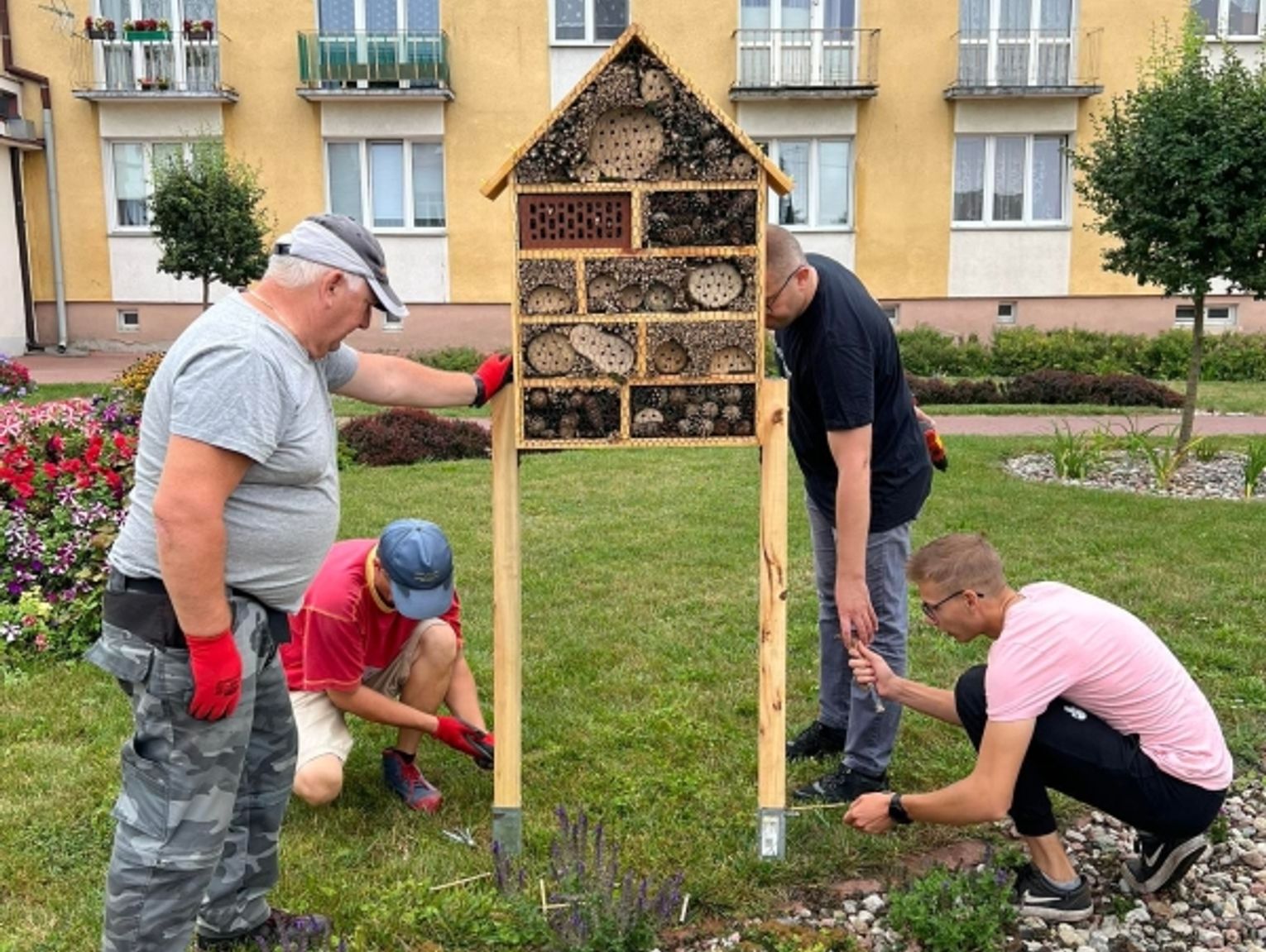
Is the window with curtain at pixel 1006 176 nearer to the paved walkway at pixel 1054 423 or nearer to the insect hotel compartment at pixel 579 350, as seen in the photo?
the paved walkway at pixel 1054 423

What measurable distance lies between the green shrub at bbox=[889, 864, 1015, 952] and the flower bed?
12.8ft

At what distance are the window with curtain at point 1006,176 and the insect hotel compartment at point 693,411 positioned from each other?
1904 centimetres

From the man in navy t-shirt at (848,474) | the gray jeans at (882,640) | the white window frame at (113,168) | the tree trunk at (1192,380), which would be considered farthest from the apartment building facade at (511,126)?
the gray jeans at (882,640)

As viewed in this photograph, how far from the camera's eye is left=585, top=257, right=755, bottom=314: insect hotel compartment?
315 centimetres

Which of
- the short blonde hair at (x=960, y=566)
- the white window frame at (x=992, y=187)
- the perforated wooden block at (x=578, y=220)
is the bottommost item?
the short blonde hair at (x=960, y=566)

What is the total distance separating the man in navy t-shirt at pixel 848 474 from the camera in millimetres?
3277

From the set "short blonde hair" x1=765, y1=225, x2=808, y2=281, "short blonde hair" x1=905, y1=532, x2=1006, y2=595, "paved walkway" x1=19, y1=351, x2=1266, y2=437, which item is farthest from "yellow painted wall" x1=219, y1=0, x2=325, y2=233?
"short blonde hair" x1=905, y1=532, x2=1006, y2=595

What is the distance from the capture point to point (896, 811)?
3074 millimetres

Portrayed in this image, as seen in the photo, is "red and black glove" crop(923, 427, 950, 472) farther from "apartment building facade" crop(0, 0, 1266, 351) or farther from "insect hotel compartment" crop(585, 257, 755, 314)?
"apartment building facade" crop(0, 0, 1266, 351)

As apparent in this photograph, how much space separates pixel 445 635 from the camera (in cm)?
391

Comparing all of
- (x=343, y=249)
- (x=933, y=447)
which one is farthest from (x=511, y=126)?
(x=343, y=249)

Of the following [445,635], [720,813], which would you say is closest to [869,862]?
[720,813]

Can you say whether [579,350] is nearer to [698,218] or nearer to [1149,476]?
[698,218]

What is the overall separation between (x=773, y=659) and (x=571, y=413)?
96 centimetres
